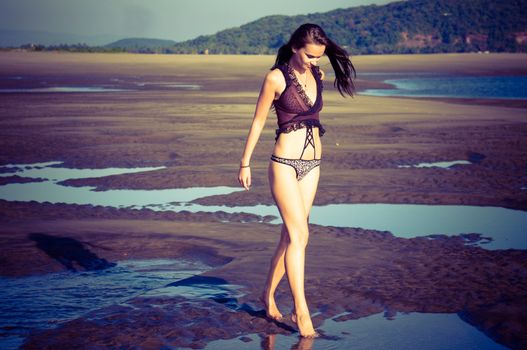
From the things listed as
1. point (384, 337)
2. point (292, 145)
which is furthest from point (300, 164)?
point (384, 337)

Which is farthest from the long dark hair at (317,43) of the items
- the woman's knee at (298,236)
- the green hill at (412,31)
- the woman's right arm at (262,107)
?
the green hill at (412,31)

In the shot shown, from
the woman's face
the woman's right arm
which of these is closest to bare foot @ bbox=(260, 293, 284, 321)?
the woman's right arm

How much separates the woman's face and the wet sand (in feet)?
5.95

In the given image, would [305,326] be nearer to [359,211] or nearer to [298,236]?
[298,236]

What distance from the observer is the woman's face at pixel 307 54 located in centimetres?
510

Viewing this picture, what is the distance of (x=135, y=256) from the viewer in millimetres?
7742

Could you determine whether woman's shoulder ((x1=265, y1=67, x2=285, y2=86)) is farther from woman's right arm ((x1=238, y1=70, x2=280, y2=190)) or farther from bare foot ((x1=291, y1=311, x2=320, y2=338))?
bare foot ((x1=291, y1=311, x2=320, y2=338))

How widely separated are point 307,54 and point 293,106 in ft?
1.15

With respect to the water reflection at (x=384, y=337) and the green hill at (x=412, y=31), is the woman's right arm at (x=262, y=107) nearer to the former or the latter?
the water reflection at (x=384, y=337)

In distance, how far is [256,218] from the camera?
945 cm

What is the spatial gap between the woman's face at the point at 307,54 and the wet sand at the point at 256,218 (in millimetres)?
1813

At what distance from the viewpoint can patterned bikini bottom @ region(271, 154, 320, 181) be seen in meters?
5.19

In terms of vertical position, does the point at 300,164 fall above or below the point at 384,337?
above

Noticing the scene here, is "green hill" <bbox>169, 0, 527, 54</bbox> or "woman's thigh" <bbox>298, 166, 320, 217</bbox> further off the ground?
"green hill" <bbox>169, 0, 527, 54</bbox>
